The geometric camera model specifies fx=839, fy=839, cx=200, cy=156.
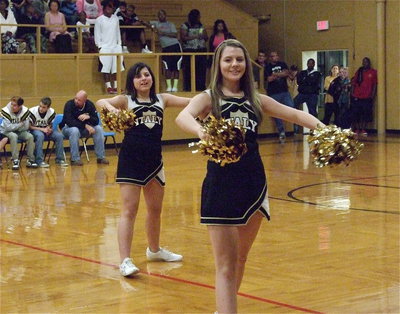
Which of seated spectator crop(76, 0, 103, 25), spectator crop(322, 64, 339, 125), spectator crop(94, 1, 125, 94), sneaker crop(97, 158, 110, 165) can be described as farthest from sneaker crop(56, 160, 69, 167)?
spectator crop(322, 64, 339, 125)

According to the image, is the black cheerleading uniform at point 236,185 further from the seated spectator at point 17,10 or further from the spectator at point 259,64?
the spectator at point 259,64

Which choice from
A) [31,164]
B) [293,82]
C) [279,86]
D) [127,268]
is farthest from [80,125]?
[127,268]

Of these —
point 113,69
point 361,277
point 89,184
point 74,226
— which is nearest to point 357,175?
point 89,184

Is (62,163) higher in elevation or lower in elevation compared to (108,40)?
lower

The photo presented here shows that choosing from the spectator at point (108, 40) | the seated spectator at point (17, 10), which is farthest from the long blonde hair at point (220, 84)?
the seated spectator at point (17, 10)

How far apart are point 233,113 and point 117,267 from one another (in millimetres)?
2685

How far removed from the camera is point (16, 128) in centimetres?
1509

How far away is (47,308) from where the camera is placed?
5.52 meters

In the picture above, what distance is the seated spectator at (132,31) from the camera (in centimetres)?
2010

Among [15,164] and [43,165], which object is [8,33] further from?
[15,164]

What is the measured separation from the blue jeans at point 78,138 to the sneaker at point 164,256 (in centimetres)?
853

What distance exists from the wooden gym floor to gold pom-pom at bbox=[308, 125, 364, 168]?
122 cm

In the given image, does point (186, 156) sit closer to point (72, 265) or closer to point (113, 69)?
point (113, 69)

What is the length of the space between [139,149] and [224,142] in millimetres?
2636
